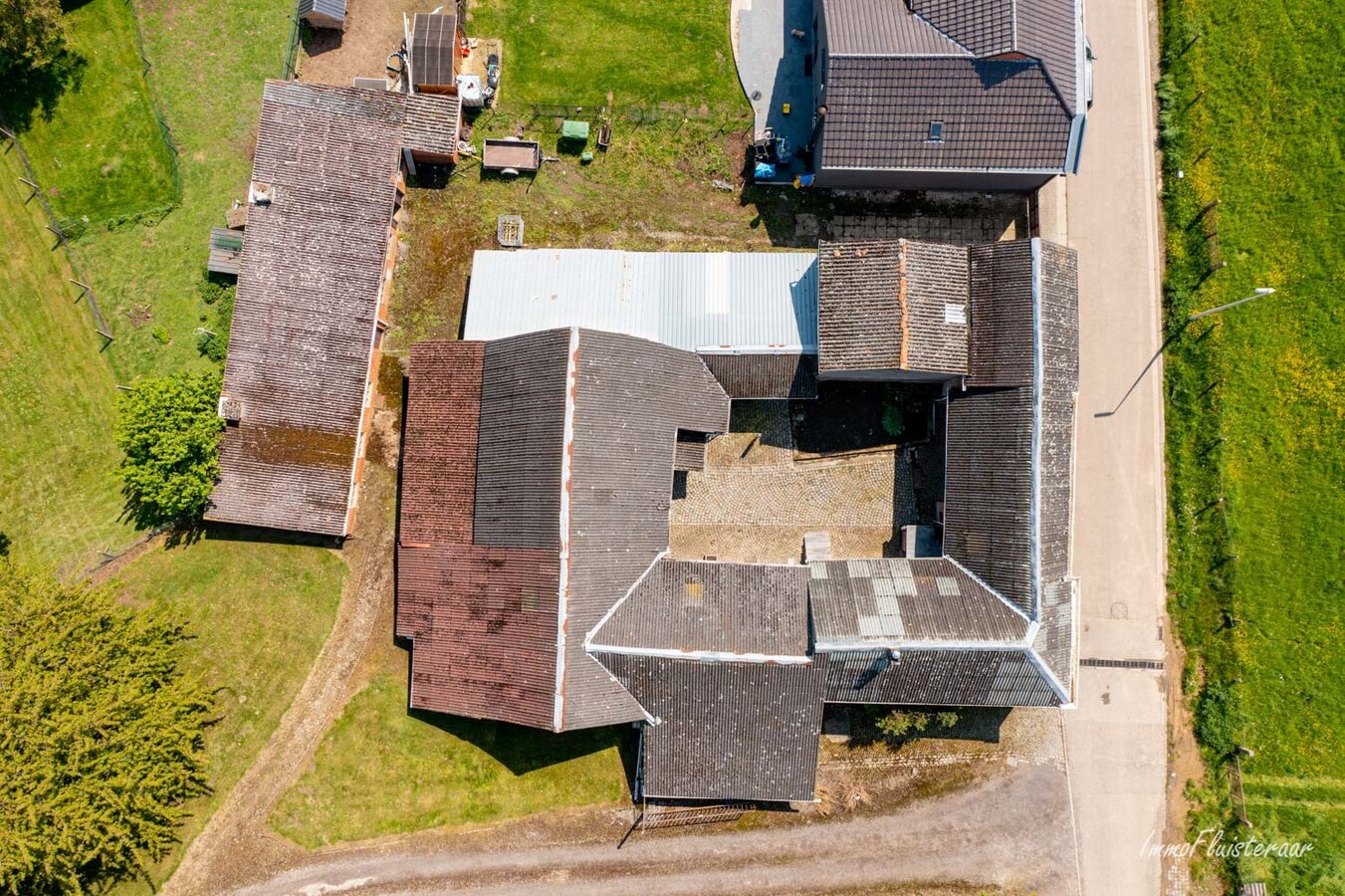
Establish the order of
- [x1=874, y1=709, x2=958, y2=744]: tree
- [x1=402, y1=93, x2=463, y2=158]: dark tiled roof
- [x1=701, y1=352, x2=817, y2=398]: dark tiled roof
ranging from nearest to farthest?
1. [x1=701, y1=352, x2=817, y2=398]: dark tiled roof
2. [x1=874, y1=709, x2=958, y2=744]: tree
3. [x1=402, y1=93, x2=463, y2=158]: dark tiled roof

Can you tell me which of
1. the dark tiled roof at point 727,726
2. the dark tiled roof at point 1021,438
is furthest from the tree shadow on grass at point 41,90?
the dark tiled roof at point 1021,438

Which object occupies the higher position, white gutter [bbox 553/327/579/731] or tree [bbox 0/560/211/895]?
white gutter [bbox 553/327/579/731]

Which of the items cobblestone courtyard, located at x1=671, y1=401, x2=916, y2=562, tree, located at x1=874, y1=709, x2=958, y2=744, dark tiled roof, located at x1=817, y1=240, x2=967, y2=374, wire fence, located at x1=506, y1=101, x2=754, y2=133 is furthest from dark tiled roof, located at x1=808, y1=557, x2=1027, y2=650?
wire fence, located at x1=506, y1=101, x2=754, y2=133

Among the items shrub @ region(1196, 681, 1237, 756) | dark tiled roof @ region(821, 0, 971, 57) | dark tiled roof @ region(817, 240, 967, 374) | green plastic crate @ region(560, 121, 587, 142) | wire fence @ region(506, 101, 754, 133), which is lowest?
shrub @ region(1196, 681, 1237, 756)

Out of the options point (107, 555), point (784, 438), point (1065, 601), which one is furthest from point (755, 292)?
point (107, 555)

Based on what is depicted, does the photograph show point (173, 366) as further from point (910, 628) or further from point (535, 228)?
point (910, 628)

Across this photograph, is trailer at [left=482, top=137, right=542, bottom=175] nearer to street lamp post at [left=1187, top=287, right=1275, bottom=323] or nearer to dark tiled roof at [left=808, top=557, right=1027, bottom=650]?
dark tiled roof at [left=808, top=557, right=1027, bottom=650]

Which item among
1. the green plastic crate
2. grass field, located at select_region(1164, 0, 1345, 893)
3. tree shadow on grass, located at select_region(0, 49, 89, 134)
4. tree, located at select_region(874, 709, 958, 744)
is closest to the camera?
tree, located at select_region(874, 709, 958, 744)

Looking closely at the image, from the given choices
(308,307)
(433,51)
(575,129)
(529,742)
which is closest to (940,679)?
(529,742)
